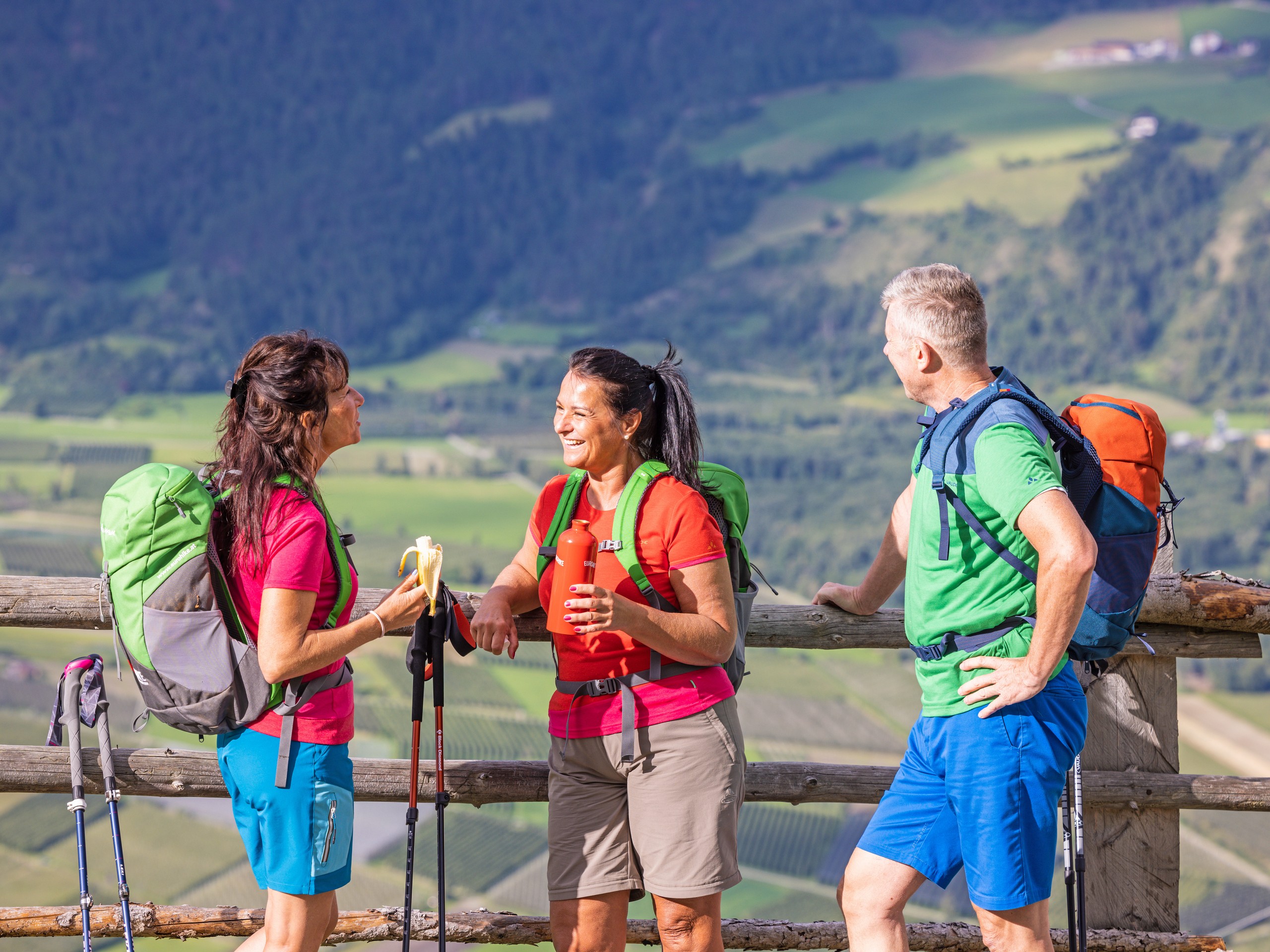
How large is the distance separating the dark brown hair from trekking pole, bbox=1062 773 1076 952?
1.90 meters

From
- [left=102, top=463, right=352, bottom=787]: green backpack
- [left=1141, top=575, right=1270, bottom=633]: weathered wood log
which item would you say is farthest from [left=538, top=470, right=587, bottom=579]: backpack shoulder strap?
[left=1141, top=575, right=1270, bottom=633]: weathered wood log

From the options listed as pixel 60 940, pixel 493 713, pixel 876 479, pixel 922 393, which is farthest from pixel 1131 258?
pixel 922 393

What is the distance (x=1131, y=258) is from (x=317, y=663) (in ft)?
673

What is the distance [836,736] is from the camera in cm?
7588

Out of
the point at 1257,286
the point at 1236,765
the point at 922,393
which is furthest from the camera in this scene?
the point at 1257,286

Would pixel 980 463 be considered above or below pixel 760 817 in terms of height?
above

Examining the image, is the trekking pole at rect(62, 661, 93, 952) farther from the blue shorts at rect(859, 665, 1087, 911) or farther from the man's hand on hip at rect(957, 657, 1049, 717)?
the man's hand on hip at rect(957, 657, 1049, 717)

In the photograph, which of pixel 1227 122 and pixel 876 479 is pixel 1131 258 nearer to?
pixel 1227 122

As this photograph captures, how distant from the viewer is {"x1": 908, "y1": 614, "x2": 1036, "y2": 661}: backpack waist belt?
2658mm

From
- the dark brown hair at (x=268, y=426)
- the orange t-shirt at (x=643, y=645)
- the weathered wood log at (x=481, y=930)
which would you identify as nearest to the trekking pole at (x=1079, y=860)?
the weathered wood log at (x=481, y=930)

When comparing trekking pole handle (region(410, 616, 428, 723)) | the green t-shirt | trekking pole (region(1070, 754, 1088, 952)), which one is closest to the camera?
the green t-shirt

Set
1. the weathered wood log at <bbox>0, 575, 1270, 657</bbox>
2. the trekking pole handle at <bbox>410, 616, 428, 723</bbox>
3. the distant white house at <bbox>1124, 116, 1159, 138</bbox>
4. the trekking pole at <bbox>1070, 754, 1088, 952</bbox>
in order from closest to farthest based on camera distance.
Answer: the trekking pole handle at <bbox>410, 616, 428, 723</bbox> < the trekking pole at <bbox>1070, 754, 1088, 952</bbox> < the weathered wood log at <bbox>0, 575, 1270, 657</bbox> < the distant white house at <bbox>1124, 116, 1159, 138</bbox>

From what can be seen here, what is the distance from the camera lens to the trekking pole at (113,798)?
2.96 meters

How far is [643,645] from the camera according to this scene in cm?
287
